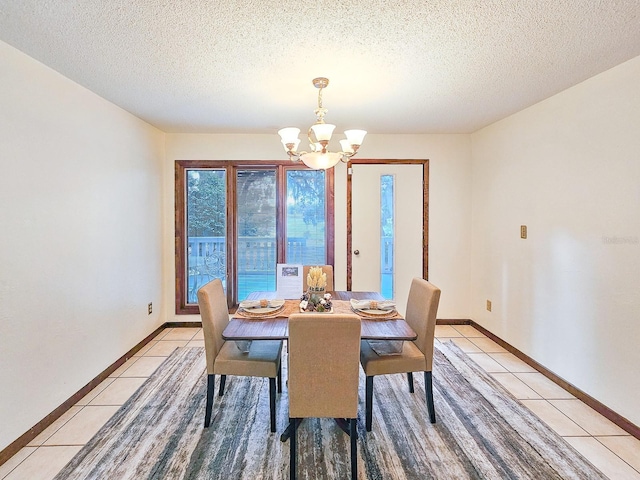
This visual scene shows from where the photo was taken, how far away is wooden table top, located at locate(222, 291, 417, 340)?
1961 millimetres

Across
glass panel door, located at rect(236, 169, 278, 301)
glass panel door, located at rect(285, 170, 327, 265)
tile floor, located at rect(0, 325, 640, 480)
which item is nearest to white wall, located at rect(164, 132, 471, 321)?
glass panel door, located at rect(285, 170, 327, 265)

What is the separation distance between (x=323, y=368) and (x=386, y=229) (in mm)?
2768

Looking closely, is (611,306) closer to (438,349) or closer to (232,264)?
(438,349)

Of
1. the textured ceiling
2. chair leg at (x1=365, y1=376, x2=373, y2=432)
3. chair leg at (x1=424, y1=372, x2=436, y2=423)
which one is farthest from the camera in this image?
chair leg at (x1=424, y1=372, x2=436, y2=423)

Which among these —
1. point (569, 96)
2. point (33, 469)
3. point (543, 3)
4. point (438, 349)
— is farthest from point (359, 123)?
point (33, 469)

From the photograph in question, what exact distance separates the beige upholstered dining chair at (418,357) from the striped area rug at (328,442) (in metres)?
0.22

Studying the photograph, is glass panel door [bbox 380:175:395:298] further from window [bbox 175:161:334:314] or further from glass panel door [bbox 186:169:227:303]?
glass panel door [bbox 186:169:227:303]

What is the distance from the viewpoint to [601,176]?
2404mm

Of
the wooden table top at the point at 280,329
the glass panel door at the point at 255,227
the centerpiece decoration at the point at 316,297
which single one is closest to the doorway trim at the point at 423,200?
the glass panel door at the point at 255,227

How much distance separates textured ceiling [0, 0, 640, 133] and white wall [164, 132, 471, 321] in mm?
1022

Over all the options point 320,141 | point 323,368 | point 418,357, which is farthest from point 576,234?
point 323,368

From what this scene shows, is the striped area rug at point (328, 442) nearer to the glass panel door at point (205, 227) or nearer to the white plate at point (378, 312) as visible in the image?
the white plate at point (378, 312)

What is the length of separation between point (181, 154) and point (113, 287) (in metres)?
1.84

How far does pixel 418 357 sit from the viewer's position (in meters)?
2.23
